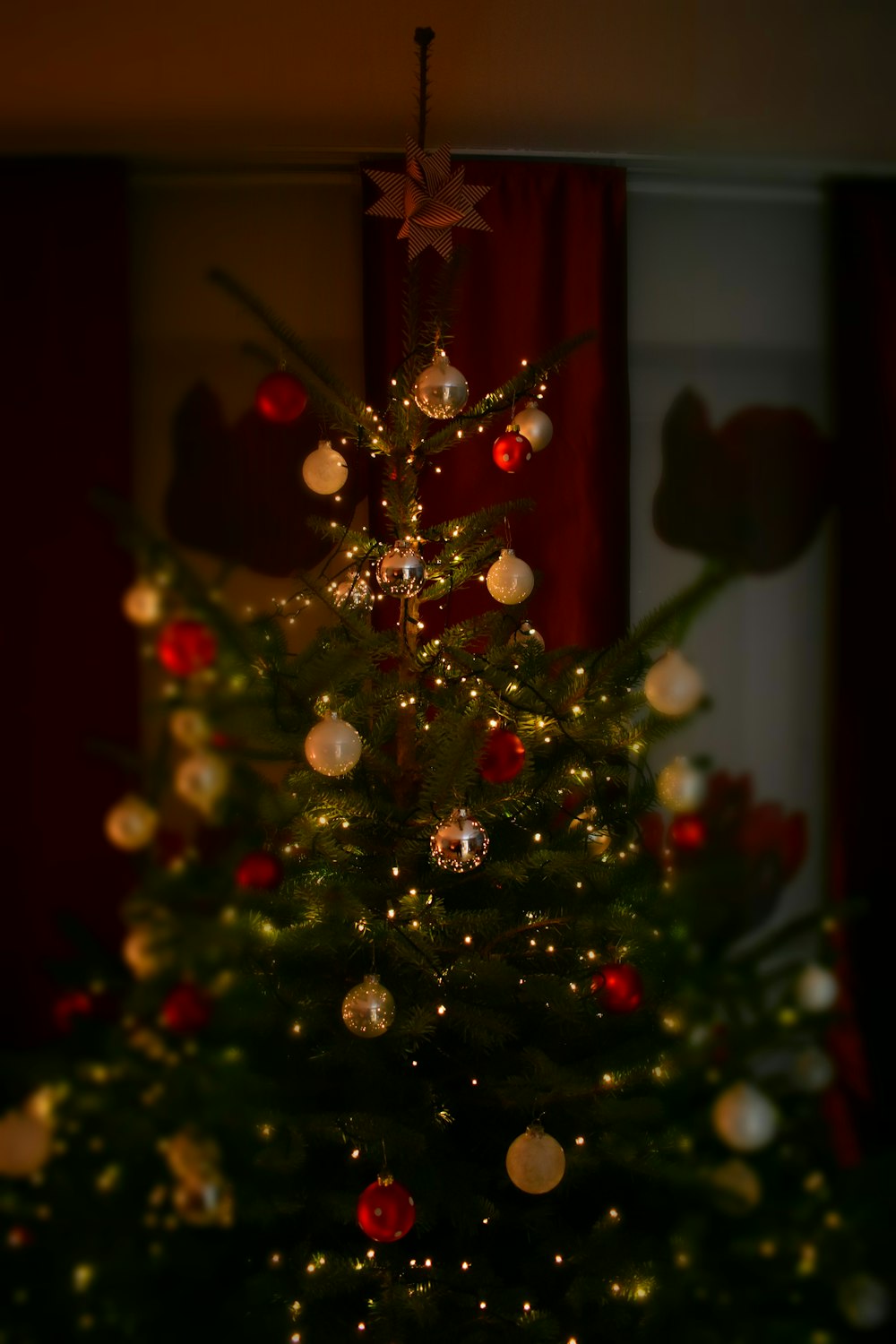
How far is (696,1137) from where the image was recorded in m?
0.56

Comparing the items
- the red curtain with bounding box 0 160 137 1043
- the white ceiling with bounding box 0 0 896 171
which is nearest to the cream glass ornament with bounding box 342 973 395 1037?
the red curtain with bounding box 0 160 137 1043

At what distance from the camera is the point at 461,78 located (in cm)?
167

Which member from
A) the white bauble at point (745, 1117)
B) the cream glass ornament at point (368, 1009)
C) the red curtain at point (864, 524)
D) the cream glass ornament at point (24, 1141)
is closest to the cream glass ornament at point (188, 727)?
the cream glass ornament at point (24, 1141)

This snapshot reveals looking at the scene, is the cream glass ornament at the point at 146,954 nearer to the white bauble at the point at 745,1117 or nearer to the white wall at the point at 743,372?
the white bauble at the point at 745,1117

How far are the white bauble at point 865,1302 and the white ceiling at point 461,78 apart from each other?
1.70 m

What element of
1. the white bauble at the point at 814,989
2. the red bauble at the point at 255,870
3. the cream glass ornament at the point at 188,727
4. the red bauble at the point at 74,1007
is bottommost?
the red bauble at the point at 74,1007

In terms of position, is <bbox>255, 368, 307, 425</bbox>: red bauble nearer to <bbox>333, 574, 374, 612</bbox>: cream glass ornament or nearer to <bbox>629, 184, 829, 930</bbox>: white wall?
<bbox>333, 574, 374, 612</bbox>: cream glass ornament

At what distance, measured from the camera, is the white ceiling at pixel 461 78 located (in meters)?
1.53

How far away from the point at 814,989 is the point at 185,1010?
360 millimetres

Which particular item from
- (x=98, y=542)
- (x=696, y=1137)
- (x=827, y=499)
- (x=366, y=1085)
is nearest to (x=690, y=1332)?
(x=696, y=1137)

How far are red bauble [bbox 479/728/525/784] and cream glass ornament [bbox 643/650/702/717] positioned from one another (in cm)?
30

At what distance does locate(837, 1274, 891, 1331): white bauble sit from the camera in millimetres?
521

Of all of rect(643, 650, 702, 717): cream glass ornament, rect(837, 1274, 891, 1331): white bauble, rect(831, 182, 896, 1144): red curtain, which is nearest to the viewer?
rect(837, 1274, 891, 1331): white bauble

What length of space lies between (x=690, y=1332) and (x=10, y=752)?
1.70 metres
